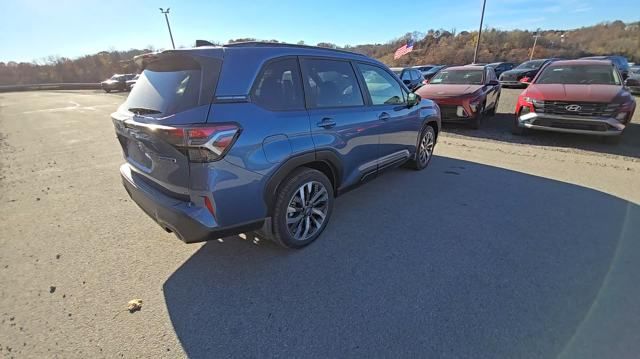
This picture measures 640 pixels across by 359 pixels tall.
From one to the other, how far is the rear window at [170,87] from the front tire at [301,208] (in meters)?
1.02

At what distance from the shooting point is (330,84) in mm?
3156

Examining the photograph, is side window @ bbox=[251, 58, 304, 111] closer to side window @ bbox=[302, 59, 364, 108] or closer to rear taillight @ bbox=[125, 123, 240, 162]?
side window @ bbox=[302, 59, 364, 108]

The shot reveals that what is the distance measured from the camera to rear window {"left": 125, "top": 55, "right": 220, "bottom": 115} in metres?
2.26

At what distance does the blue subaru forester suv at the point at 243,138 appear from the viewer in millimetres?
2215

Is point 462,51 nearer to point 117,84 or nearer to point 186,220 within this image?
point 117,84

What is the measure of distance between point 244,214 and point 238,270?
2.06ft

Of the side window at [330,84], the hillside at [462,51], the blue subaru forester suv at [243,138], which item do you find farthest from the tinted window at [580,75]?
the hillside at [462,51]

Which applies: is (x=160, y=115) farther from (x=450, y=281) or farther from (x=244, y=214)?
(x=450, y=281)

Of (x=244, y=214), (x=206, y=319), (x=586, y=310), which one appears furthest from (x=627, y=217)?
(x=206, y=319)

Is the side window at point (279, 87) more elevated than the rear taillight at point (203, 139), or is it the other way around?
the side window at point (279, 87)

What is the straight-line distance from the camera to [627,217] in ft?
11.6

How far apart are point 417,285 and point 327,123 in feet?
5.40

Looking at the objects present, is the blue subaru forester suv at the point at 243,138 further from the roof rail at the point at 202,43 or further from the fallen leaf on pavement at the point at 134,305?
the fallen leaf on pavement at the point at 134,305

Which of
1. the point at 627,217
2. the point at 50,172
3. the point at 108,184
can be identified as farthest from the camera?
the point at 50,172
